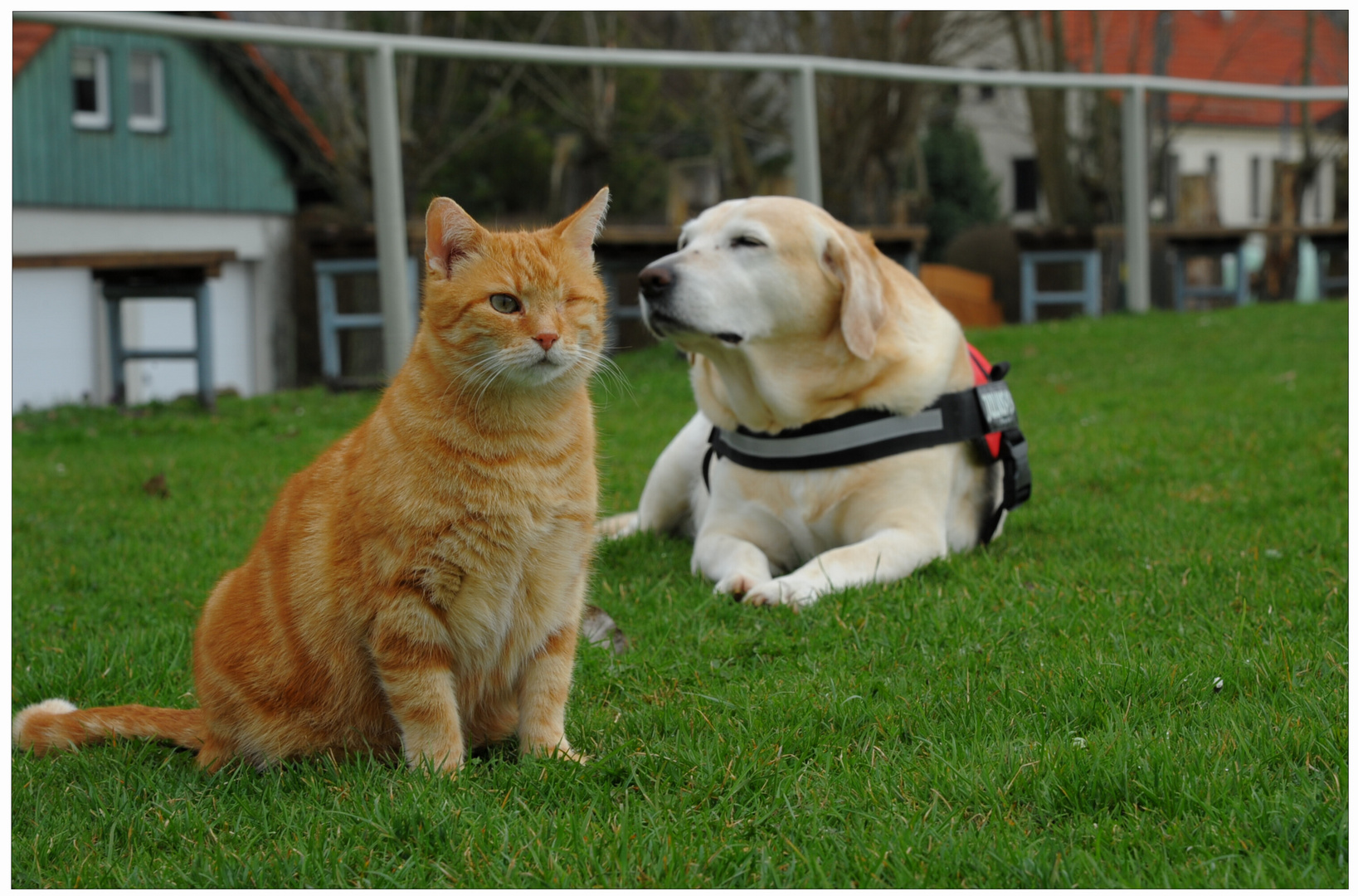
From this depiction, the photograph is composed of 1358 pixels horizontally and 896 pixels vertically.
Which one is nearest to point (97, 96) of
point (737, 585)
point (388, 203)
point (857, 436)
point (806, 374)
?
point (388, 203)

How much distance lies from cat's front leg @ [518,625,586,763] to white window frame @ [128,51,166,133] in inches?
738

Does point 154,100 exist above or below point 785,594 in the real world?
above

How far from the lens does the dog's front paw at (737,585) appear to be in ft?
12.3

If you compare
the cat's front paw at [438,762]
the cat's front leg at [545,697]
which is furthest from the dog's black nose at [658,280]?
the cat's front paw at [438,762]

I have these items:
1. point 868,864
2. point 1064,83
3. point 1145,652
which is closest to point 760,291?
point 1145,652

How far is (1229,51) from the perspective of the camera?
2361cm

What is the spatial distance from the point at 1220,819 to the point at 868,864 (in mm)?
642

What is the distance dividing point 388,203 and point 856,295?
4874 mm

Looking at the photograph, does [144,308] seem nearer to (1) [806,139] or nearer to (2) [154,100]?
(2) [154,100]

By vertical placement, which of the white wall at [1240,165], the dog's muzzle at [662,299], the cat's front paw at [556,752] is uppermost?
the white wall at [1240,165]

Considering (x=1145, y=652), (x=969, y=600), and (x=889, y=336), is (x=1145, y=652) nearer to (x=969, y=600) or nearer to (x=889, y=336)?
(x=969, y=600)

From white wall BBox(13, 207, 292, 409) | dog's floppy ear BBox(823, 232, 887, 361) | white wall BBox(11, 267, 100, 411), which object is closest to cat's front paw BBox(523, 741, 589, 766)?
dog's floppy ear BBox(823, 232, 887, 361)

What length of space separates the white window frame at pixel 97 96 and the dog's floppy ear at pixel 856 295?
1720cm

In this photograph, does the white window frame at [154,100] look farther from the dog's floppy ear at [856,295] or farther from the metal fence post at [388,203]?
the dog's floppy ear at [856,295]
